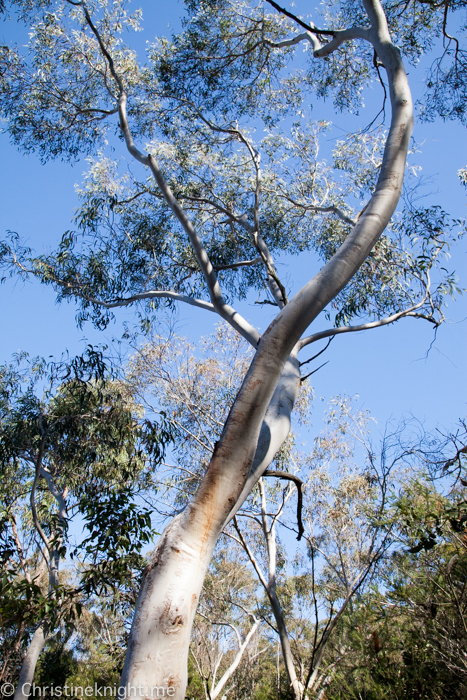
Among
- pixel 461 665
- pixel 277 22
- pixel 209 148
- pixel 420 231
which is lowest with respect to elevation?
pixel 461 665

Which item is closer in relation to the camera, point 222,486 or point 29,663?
point 222,486

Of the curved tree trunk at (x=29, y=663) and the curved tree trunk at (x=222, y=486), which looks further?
the curved tree trunk at (x=29, y=663)

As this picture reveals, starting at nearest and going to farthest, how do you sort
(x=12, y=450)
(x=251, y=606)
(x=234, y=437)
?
1. (x=234, y=437)
2. (x=12, y=450)
3. (x=251, y=606)

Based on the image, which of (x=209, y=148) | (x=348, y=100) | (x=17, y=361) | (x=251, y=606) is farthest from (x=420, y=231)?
(x=251, y=606)

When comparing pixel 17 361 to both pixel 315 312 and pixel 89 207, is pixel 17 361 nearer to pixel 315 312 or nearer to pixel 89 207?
pixel 89 207

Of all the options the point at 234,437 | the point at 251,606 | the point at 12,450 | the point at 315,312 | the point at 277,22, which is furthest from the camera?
the point at 251,606

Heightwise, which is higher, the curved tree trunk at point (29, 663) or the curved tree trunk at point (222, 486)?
the curved tree trunk at point (222, 486)

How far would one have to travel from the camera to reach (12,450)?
5914 millimetres

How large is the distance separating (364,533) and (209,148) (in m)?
6.16

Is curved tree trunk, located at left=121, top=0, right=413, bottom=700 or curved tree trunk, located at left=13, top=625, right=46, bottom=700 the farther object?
curved tree trunk, located at left=13, top=625, right=46, bottom=700

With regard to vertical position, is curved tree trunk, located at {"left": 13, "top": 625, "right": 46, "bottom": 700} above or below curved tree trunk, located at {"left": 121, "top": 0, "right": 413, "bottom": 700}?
below

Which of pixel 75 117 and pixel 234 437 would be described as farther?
pixel 75 117

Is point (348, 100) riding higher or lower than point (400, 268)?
higher

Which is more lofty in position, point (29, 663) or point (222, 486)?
point (222, 486)
